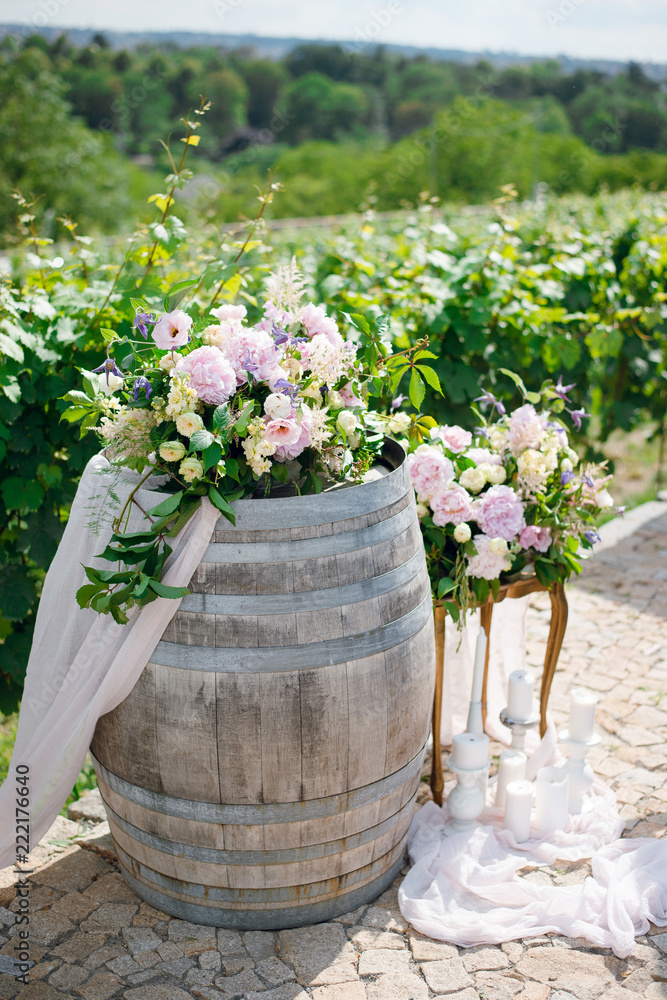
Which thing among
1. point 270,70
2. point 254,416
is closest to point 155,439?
point 254,416

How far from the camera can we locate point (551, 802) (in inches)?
98.0

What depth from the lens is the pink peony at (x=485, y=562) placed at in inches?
94.4

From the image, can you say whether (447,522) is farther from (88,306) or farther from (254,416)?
(88,306)

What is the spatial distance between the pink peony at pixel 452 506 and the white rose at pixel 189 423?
91cm

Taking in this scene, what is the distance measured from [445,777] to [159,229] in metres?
2.17

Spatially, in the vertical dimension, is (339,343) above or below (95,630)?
above

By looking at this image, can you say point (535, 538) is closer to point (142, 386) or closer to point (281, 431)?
point (281, 431)

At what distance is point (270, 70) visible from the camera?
57.8 meters

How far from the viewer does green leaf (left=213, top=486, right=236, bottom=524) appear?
5.75ft

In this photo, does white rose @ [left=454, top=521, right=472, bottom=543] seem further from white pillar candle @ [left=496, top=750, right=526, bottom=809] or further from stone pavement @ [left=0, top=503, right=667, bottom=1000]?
stone pavement @ [left=0, top=503, right=667, bottom=1000]

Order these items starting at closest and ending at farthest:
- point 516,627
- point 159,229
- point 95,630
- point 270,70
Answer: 1. point 95,630
2. point 159,229
3. point 516,627
4. point 270,70

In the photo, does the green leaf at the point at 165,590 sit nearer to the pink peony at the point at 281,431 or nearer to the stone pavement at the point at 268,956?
the pink peony at the point at 281,431

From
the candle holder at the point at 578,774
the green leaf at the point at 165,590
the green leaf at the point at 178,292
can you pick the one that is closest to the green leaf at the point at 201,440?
the green leaf at the point at 165,590

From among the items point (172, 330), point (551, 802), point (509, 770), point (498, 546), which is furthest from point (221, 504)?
point (551, 802)
